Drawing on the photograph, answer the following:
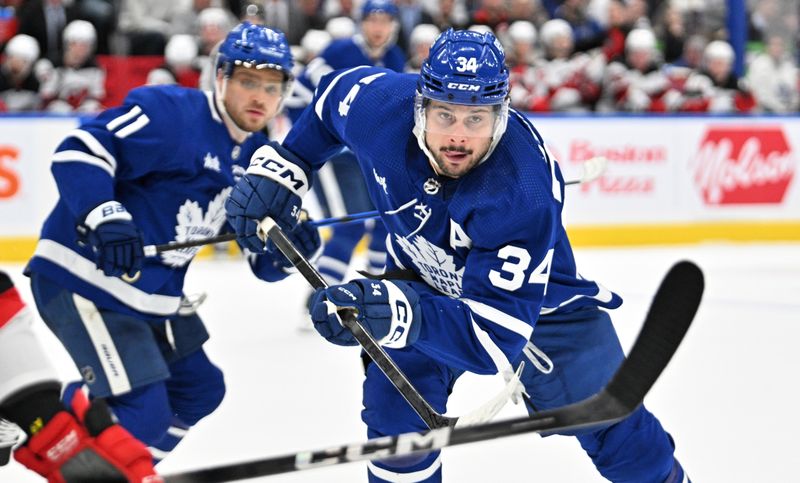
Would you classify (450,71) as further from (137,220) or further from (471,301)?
(137,220)

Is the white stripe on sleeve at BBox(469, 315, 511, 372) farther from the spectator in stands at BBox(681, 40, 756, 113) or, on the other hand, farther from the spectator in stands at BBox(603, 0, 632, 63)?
the spectator in stands at BBox(603, 0, 632, 63)

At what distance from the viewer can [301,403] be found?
3.86 m

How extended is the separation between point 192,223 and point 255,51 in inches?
17.2

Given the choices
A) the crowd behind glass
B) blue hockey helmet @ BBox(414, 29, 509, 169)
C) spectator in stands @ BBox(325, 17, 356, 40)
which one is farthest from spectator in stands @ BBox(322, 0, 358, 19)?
blue hockey helmet @ BBox(414, 29, 509, 169)

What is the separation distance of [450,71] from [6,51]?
5.64 m

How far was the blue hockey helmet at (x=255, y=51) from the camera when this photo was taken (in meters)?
2.77

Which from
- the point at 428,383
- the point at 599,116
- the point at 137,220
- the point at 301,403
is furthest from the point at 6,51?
the point at 428,383

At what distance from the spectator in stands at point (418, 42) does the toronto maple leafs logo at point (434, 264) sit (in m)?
4.98

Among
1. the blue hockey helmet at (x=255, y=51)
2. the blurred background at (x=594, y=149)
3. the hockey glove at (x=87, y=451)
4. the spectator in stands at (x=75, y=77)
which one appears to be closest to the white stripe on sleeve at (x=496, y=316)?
the hockey glove at (x=87, y=451)

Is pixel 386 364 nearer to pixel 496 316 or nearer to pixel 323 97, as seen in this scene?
pixel 496 316

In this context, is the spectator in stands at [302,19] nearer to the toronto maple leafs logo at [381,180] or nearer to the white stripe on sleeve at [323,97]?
the white stripe on sleeve at [323,97]

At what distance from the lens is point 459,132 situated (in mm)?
2154

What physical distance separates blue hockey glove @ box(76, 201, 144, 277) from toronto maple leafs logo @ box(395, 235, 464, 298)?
0.57 m

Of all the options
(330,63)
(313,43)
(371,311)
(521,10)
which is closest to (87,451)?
(371,311)
